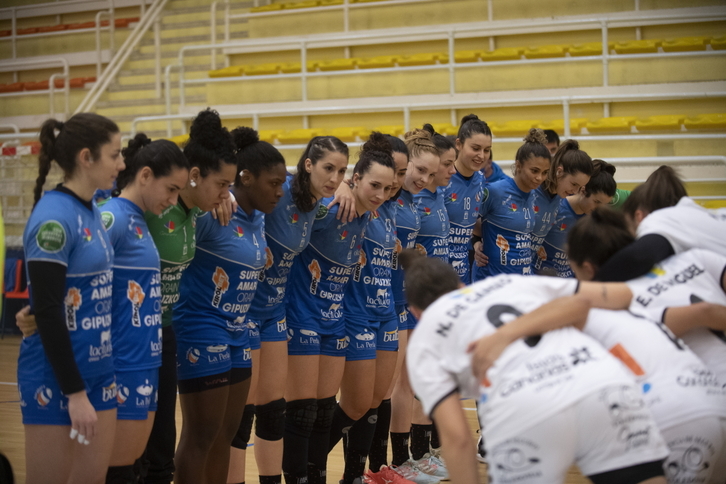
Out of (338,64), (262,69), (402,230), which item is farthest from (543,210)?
(262,69)

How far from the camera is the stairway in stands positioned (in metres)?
11.0

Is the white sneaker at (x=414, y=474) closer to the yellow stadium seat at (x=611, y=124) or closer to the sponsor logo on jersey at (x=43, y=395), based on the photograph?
the sponsor logo on jersey at (x=43, y=395)

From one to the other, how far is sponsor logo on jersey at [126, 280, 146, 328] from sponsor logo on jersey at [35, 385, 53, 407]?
395 millimetres

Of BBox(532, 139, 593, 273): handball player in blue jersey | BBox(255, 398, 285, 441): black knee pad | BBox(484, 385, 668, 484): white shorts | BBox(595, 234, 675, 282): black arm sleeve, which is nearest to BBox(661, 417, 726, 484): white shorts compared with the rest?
BBox(484, 385, 668, 484): white shorts

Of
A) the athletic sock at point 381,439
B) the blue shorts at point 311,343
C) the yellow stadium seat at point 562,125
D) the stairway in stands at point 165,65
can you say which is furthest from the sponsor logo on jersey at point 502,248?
the stairway in stands at point 165,65

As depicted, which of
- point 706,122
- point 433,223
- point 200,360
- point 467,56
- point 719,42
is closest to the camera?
point 200,360

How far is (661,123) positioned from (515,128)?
1.52 m

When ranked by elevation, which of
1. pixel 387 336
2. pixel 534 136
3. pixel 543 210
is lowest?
pixel 387 336

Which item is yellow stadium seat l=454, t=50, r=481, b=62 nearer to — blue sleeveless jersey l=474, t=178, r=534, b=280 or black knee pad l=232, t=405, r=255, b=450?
blue sleeveless jersey l=474, t=178, r=534, b=280

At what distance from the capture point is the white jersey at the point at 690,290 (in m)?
2.36

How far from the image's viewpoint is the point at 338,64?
9.68m

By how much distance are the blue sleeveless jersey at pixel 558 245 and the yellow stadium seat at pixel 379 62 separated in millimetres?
4684

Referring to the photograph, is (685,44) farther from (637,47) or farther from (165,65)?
(165,65)

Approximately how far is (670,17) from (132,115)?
24.7 feet
